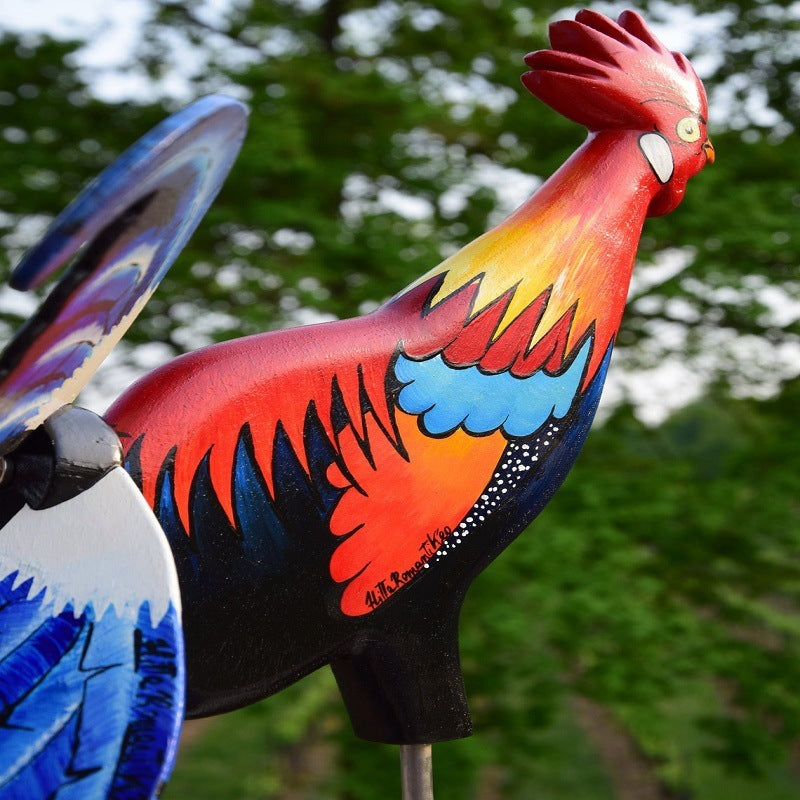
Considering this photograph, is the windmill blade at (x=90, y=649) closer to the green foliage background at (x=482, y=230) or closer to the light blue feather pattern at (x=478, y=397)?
the light blue feather pattern at (x=478, y=397)

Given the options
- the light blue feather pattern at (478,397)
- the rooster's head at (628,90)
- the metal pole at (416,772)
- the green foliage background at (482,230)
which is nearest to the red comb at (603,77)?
the rooster's head at (628,90)

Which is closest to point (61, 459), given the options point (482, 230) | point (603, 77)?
point (603, 77)

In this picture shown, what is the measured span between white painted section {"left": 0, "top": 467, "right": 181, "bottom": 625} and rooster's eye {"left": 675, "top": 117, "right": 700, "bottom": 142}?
2.57 feet

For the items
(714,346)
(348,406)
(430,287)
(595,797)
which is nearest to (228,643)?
(348,406)

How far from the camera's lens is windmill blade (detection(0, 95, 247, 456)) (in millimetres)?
763

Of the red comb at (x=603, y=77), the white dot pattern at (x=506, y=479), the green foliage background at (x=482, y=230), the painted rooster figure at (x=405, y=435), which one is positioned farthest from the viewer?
the green foliage background at (x=482, y=230)

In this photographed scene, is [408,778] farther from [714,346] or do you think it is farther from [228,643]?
[714,346]

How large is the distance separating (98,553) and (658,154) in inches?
31.2

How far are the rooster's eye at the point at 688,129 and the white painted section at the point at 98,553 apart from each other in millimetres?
782

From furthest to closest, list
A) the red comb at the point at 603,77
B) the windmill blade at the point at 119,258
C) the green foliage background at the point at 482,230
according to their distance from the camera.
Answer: the green foliage background at the point at 482,230, the red comb at the point at 603,77, the windmill blade at the point at 119,258

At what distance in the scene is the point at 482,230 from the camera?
4320 millimetres

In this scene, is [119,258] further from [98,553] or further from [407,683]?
[407,683]

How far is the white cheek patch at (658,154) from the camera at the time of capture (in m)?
1.19
